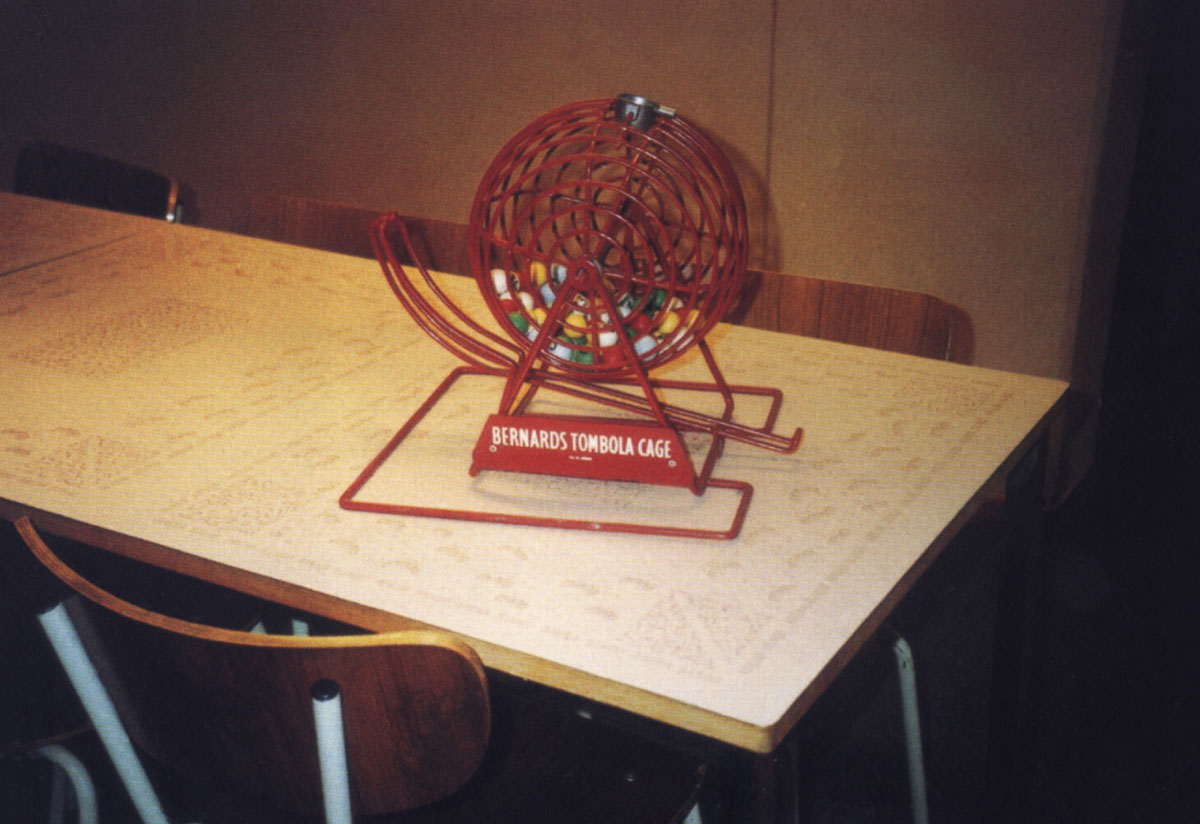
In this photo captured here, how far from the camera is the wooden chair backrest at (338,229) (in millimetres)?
1836

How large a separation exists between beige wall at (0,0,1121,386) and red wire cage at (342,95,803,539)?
3.95 feet

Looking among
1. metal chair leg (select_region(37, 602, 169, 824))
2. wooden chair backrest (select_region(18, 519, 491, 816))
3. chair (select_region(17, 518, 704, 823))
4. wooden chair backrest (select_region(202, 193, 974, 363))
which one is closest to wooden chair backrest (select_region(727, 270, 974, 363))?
wooden chair backrest (select_region(202, 193, 974, 363))

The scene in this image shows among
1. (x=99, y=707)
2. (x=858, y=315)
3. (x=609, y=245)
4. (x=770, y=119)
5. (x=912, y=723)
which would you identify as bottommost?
(x=912, y=723)

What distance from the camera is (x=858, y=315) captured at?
1.52m

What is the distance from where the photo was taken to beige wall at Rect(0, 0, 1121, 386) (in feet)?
6.94

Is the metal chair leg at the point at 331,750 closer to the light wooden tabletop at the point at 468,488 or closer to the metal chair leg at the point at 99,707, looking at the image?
the light wooden tabletop at the point at 468,488

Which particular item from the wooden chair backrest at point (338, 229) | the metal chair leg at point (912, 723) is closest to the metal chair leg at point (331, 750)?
the metal chair leg at point (912, 723)

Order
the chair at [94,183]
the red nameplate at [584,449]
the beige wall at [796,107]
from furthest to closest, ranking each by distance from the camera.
A: the chair at [94,183], the beige wall at [796,107], the red nameplate at [584,449]

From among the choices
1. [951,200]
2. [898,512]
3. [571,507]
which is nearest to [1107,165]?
[951,200]

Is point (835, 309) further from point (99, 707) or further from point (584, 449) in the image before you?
point (99, 707)

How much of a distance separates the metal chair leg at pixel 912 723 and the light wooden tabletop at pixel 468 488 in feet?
1.12

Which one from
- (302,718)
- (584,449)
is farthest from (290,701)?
(584,449)

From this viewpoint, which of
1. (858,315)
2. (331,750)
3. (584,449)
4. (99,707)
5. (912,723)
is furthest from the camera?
(858,315)

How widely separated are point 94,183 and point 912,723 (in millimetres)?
1996
